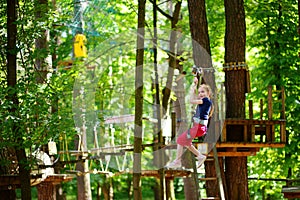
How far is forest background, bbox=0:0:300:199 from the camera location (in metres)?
9.75

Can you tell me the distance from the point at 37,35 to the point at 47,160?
9.04 ft

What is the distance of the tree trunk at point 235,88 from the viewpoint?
9930 mm

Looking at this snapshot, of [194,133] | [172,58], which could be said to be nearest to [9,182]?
[194,133]

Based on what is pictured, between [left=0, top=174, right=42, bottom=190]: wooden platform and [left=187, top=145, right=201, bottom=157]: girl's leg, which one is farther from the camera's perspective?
[left=0, top=174, right=42, bottom=190]: wooden platform

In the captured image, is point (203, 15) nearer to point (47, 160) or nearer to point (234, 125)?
point (234, 125)

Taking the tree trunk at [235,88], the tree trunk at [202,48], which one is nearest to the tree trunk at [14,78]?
the tree trunk at [202,48]

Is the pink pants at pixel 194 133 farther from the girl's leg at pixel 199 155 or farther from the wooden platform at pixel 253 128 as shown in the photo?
the wooden platform at pixel 253 128

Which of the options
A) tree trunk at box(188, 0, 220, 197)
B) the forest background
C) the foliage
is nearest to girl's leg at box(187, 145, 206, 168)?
tree trunk at box(188, 0, 220, 197)

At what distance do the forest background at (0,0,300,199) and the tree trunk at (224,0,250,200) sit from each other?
398 mm

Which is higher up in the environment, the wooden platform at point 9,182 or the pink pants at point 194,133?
the pink pants at point 194,133

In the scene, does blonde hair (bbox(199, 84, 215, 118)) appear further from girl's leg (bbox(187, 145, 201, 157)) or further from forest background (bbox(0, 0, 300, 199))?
forest background (bbox(0, 0, 300, 199))

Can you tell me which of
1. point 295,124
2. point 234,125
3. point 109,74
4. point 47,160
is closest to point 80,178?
point 109,74

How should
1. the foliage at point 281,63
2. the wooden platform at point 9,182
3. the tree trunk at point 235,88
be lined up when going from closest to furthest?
the wooden platform at point 9,182 < the tree trunk at point 235,88 < the foliage at point 281,63

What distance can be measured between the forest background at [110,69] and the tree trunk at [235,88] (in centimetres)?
40
